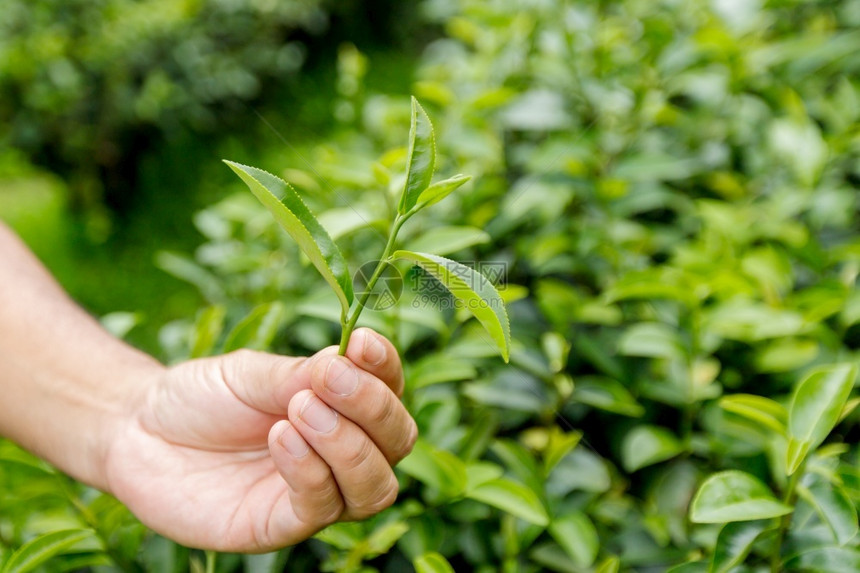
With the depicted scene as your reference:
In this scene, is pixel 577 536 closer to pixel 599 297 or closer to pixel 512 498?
pixel 512 498

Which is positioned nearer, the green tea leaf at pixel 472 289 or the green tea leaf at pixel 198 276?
the green tea leaf at pixel 472 289

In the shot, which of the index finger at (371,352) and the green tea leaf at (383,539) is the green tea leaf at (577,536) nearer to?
the green tea leaf at (383,539)

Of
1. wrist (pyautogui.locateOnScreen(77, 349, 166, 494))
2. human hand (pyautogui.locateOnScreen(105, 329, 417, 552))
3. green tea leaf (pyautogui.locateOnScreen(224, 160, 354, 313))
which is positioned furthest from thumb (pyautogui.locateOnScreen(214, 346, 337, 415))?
wrist (pyautogui.locateOnScreen(77, 349, 166, 494))

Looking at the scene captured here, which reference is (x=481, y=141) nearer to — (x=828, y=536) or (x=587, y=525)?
(x=587, y=525)

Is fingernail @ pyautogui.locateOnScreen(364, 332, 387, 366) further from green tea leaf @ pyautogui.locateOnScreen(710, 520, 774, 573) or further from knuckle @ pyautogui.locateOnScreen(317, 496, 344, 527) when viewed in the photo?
green tea leaf @ pyautogui.locateOnScreen(710, 520, 774, 573)

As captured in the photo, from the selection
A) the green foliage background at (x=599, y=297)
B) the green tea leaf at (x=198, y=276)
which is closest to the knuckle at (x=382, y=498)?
Answer: the green foliage background at (x=599, y=297)

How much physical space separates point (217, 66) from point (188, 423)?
3601 millimetres

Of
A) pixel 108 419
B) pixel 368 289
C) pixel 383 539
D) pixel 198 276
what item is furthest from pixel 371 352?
pixel 198 276

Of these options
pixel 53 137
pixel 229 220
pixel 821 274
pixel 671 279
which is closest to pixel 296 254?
pixel 229 220

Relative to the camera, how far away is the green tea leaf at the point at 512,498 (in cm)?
99

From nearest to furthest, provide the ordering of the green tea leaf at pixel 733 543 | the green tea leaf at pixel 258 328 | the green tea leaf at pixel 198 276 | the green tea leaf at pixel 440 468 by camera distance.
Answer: the green tea leaf at pixel 733 543 < the green tea leaf at pixel 440 468 < the green tea leaf at pixel 258 328 < the green tea leaf at pixel 198 276

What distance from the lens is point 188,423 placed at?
1036 millimetres

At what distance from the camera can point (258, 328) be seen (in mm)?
1142

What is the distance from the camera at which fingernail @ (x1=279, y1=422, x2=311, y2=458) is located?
32.2 inches
